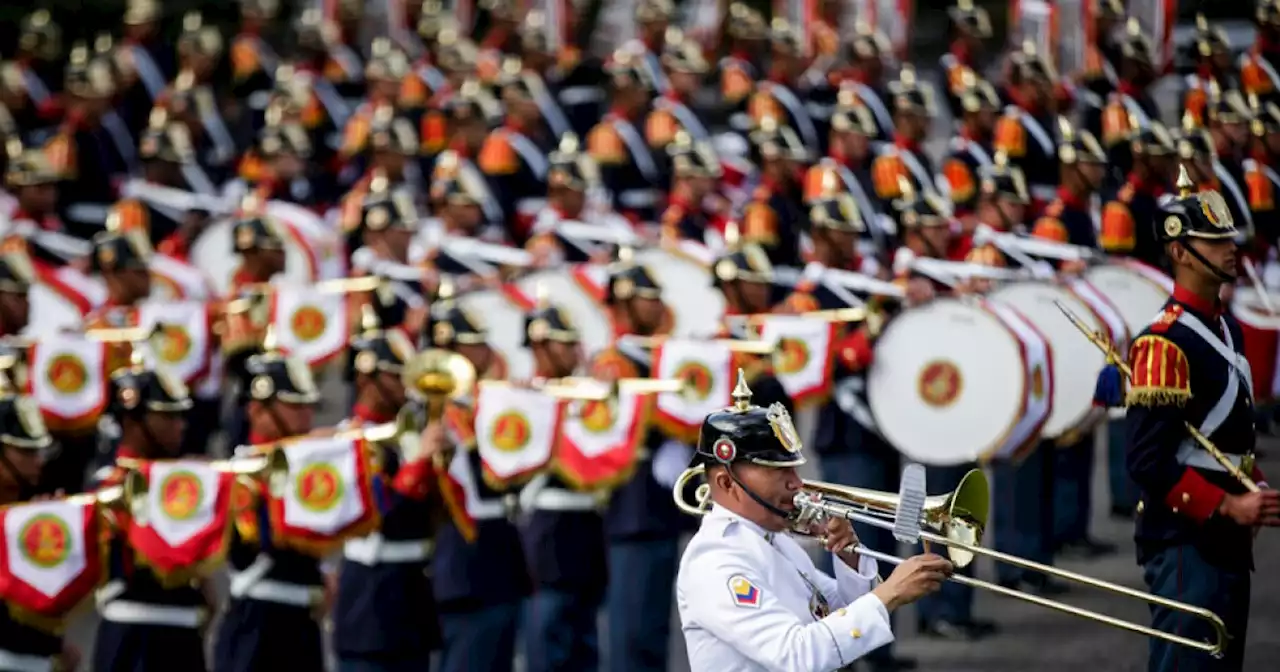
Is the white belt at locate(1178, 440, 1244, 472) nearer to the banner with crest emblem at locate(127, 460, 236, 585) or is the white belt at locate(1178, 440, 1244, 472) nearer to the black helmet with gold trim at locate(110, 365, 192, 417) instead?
the banner with crest emblem at locate(127, 460, 236, 585)

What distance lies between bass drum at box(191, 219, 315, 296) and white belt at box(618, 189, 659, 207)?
243 cm

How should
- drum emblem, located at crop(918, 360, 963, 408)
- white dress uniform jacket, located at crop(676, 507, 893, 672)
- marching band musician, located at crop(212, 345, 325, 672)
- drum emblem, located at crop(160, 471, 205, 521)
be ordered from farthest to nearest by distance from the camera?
drum emblem, located at crop(918, 360, 963, 408) < marching band musician, located at crop(212, 345, 325, 672) < drum emblem, located at crop(160, 471, 205, 521) < white dress uniform jacket, located at crop(676, 507, 893, 672)

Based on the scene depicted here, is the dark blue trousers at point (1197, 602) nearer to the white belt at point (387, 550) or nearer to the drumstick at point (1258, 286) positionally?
the drumstick at point (1258, 286)

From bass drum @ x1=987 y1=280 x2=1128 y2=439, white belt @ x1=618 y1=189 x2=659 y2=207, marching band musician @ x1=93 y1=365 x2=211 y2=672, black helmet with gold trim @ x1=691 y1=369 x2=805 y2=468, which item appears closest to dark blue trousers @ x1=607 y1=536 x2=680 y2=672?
bass drum @ x1=987 y1=280 x2=1128 y2=439

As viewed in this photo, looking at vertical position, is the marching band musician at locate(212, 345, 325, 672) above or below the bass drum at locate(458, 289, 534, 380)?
below

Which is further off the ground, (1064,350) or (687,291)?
(687,291)

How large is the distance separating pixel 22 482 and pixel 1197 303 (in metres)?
4.89

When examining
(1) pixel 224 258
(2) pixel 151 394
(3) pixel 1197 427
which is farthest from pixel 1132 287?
(1) pixel 224 258

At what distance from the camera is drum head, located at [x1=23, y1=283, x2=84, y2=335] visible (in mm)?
14680

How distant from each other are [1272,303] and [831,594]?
3.29 meters

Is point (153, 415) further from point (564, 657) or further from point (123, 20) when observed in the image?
point (123, 20)

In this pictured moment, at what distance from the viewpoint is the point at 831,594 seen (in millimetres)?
6938

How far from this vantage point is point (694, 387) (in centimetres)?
1093

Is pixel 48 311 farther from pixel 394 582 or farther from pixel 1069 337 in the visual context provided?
pixel 1069 337
